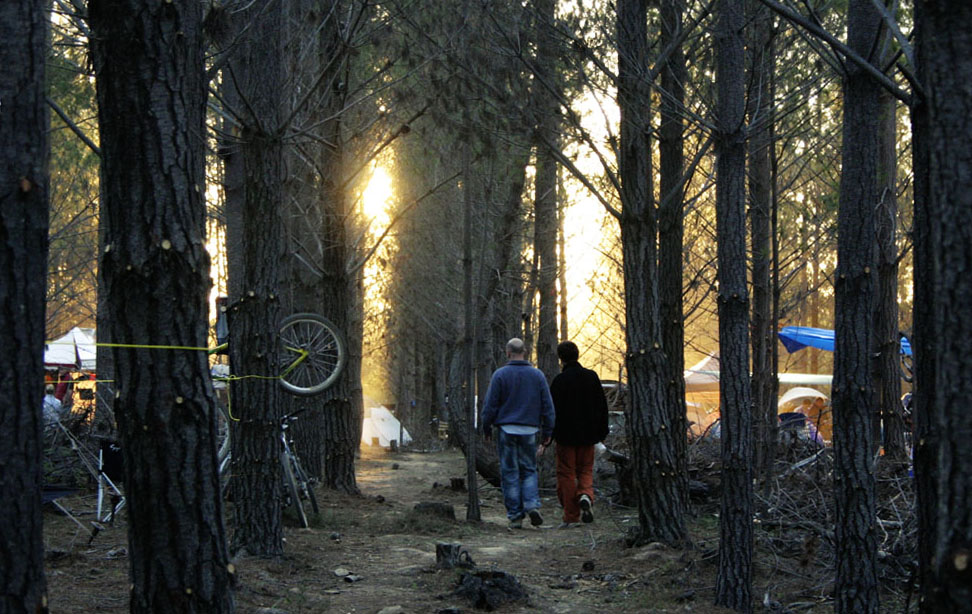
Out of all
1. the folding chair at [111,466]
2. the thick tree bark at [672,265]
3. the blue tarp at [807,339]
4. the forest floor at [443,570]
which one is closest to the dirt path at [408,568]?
the forest floor at [443,570]

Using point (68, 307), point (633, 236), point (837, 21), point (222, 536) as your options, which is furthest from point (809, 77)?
point (68, 307)

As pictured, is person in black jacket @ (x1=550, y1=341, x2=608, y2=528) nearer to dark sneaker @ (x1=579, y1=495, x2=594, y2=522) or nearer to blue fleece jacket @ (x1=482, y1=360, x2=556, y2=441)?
dark sneaker @ (x1=579, y1=495, x2=594, y2=522)

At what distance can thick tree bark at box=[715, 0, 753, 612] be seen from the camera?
252 inches

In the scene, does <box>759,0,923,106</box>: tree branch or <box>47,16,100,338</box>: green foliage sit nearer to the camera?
<box>759,0,923,106</box>: tree branch

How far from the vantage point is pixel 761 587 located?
7.36 meters

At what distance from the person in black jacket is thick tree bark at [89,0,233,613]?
257 inches

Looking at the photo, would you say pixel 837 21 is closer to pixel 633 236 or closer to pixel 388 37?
pixel 633 236

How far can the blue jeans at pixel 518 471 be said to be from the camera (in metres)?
10.9

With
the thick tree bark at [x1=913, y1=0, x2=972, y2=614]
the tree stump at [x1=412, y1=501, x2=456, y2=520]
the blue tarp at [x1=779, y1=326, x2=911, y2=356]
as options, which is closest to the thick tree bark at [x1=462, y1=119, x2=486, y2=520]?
the tree stump at [x1=412, y1=501, x2=456, y2=520]

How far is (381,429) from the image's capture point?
38844mm

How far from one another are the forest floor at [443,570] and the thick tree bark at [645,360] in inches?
12.2

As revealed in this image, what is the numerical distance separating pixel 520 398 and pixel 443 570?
3287mm

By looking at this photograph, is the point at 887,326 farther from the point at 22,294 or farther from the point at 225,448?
the point at 22,294

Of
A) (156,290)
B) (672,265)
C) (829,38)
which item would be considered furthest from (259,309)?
(829,38)
